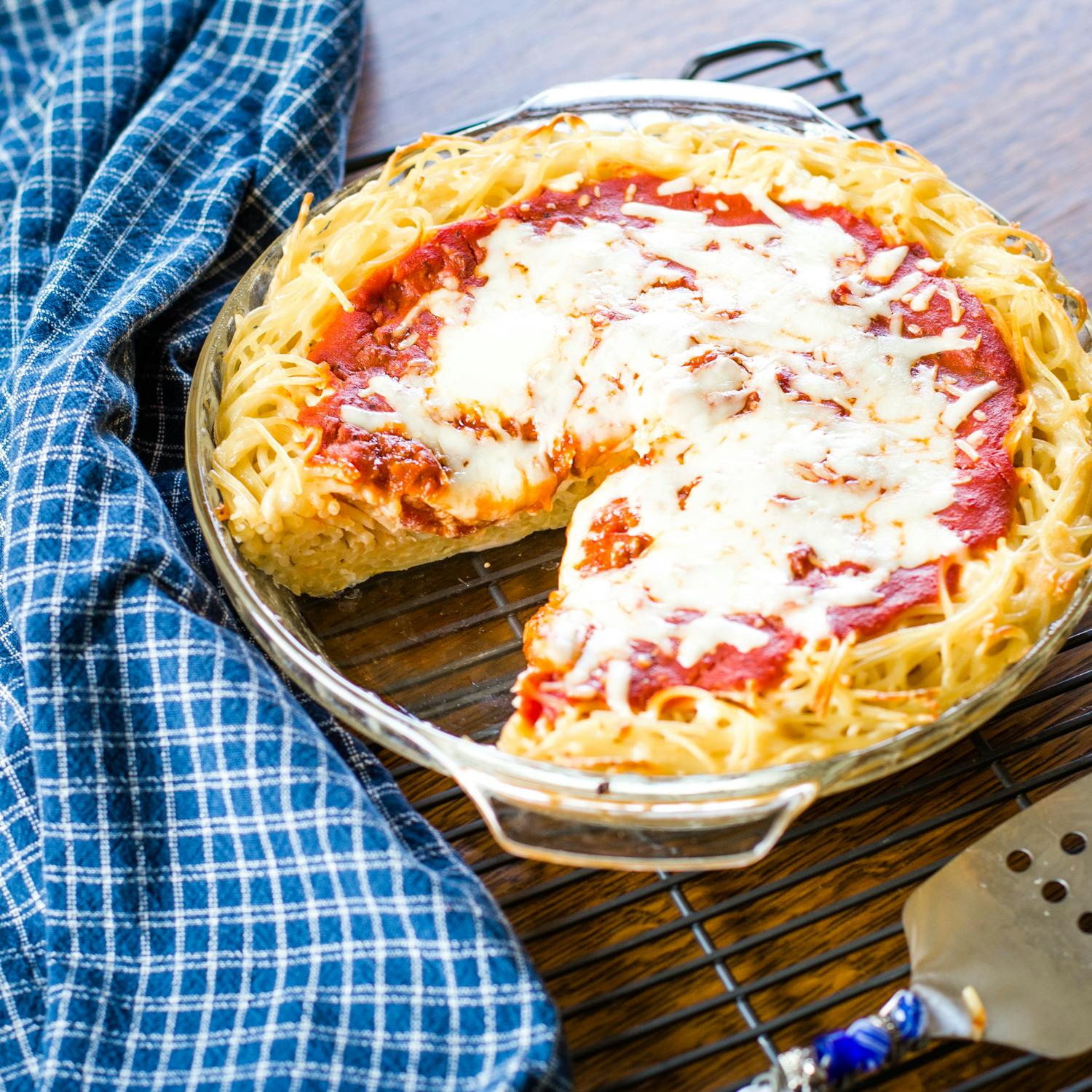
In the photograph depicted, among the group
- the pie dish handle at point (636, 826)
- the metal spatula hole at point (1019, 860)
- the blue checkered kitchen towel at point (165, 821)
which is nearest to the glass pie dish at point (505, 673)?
the pie dish handle at point (636, 826)

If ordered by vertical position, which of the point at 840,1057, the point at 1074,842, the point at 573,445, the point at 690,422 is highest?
the point at 690,422

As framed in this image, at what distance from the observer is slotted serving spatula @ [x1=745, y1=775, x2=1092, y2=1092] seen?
2.07 metres

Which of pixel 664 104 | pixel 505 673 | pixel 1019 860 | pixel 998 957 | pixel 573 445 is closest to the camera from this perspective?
pixel 998 957

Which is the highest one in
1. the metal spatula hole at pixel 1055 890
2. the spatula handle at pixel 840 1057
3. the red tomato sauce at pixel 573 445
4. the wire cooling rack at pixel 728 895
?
the red tomato sauce at pixel 573 445

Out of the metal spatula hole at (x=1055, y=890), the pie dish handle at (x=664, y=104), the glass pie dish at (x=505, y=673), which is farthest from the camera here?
the pie dish handle at (x=664, y=104)

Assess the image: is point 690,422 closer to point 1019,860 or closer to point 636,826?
point 636,826

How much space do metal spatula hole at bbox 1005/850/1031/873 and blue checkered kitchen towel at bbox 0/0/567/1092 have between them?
0.87 meters

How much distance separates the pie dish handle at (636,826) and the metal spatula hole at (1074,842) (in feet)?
1.68

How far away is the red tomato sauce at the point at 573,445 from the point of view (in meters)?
2.40

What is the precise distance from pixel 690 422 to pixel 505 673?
66cm

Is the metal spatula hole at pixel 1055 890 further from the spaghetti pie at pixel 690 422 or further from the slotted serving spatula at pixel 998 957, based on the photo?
the spaghetti pie at pixel 690 422

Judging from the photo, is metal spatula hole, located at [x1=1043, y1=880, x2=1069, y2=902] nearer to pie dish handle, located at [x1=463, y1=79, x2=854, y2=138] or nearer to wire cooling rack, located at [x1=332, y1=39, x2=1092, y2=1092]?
wire cooling rack, located at [x1=332, y1=39, x2=1092, y2=1092]

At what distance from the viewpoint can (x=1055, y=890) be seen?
2.27 metres

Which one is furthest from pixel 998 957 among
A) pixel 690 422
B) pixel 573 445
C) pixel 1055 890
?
pixel 573 445
